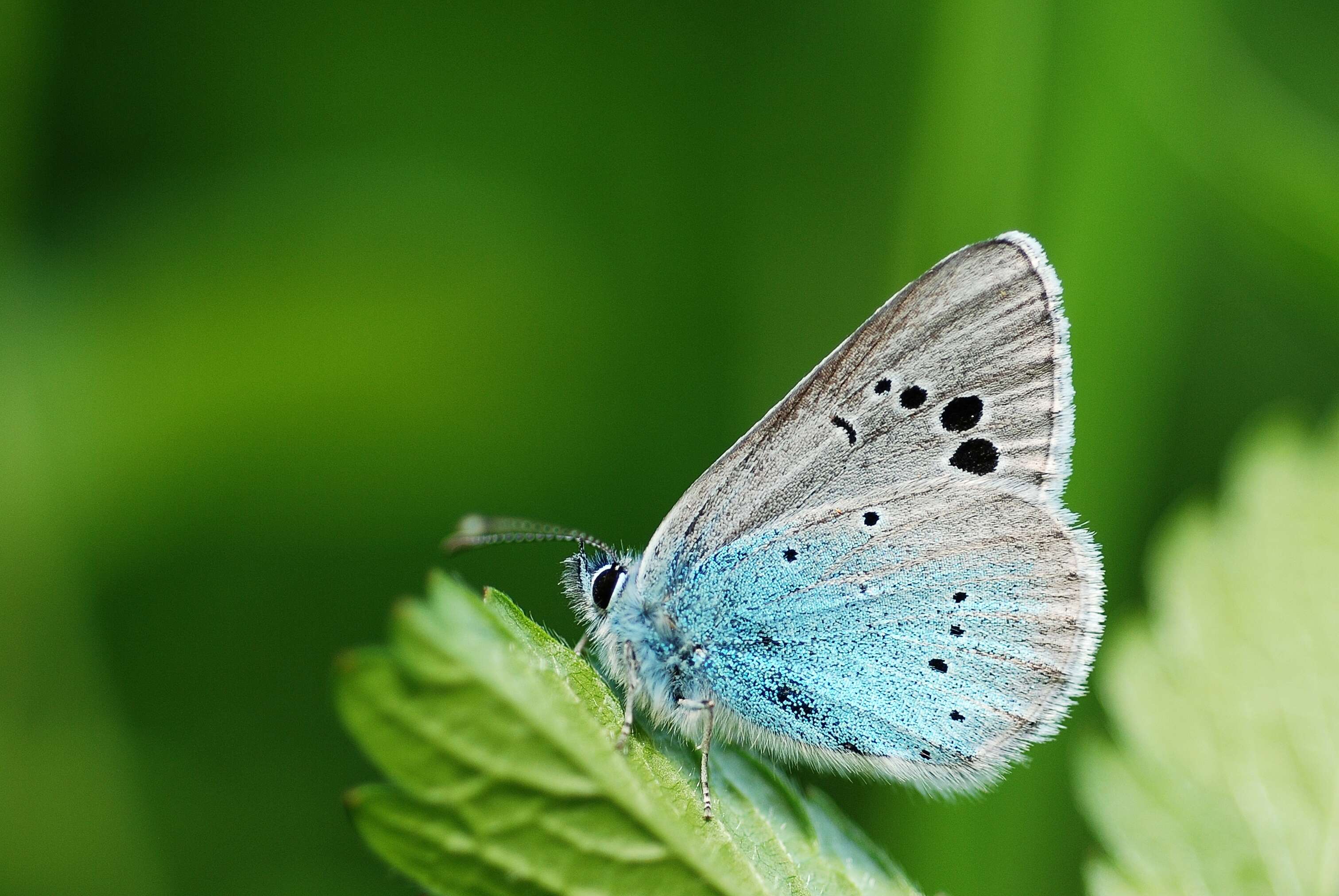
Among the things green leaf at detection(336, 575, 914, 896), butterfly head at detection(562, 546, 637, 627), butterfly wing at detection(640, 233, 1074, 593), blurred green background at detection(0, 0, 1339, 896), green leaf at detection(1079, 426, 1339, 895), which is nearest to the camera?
green leaf at detection(336, 575, 914, 896)

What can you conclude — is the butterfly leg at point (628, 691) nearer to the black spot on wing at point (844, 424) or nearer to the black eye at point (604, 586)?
the black eye at point (604, 586)

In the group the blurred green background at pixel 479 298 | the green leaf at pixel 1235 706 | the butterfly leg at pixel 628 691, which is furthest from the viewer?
the blurred green background at pixel 479 298

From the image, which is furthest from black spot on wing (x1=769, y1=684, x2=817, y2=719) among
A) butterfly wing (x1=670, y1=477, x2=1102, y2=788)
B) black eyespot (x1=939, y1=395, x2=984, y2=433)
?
black eyespot (x1=939, y1=395, x2=984, y2=433)

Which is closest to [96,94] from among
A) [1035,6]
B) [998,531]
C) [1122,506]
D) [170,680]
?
[170,680]

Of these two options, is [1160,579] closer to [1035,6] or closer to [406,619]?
[1035,6]

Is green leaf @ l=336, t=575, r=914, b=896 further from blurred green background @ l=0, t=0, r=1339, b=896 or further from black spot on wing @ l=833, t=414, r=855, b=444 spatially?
blurred green background @ l=0, t=0, r=1339, b=896

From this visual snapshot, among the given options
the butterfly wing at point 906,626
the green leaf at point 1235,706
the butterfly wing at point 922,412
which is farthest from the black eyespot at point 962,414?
the green leaf at point 1235,706
